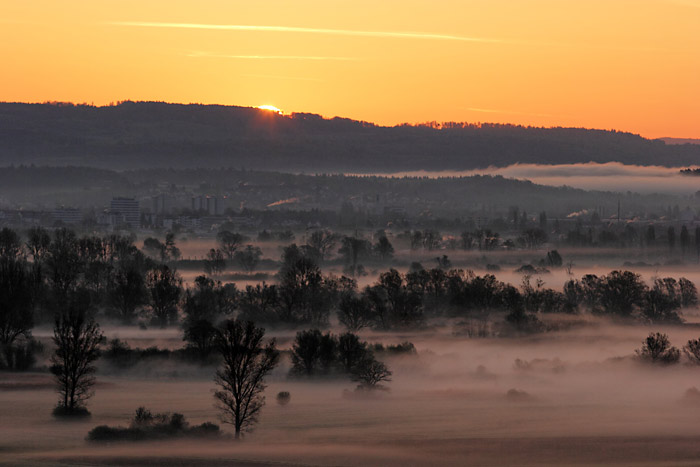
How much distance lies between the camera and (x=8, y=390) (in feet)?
342

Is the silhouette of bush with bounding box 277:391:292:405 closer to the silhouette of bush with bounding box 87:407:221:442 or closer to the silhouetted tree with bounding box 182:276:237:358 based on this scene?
the silhouette of bush with bounding box 87:407:221:442

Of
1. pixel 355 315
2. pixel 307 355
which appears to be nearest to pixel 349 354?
pixel 307 355

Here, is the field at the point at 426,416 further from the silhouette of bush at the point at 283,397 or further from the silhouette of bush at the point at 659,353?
the silhouette of bush at the point at 659,353

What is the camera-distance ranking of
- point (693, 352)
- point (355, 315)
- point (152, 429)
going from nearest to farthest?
1. point (152, 429)
2. point (693, 352)
3. point (355, 315)

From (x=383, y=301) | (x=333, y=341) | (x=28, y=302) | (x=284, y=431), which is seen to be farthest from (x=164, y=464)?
(x=383, y=301)

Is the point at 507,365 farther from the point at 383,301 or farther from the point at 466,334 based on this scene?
the point at 383,301

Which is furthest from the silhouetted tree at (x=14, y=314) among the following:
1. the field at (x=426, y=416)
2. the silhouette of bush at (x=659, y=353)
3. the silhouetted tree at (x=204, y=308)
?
the silhouette of bush at (x=659, y=353)

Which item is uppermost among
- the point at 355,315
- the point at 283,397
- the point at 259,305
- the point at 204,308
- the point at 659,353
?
the point at 259,305

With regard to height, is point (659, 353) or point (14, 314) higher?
point (14, 314)

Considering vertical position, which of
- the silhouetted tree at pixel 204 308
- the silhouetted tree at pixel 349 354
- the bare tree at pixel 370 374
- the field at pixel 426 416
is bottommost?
the field at pixel 426 416

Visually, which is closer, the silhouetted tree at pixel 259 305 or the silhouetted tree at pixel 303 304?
the silhouetted tree at pixel 259 305

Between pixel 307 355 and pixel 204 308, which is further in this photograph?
pixel 204 308

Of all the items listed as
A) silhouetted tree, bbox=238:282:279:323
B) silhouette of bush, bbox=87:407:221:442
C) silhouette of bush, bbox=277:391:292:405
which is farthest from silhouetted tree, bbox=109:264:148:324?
silhouette of bush, bbox=87:407:221:442

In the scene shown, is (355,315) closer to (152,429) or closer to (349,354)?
(349,354)
